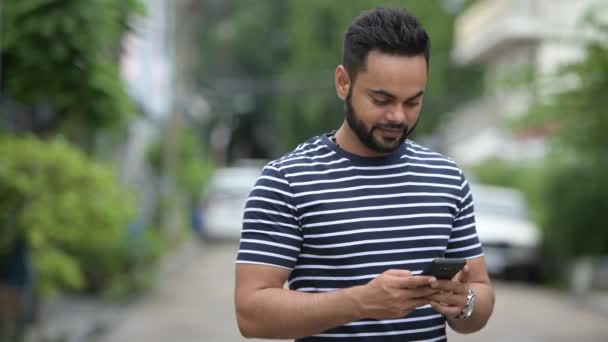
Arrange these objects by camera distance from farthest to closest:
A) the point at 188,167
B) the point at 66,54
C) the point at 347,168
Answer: the point at 188,167 → the point at 66,54 → the point at 347,168

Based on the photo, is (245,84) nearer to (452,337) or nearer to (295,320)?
(452,337)

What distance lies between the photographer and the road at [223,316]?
1113cm

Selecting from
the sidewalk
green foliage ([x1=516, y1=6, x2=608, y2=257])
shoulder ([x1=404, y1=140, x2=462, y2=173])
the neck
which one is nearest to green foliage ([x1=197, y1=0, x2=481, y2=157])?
the sidewalk

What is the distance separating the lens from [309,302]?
2.74m

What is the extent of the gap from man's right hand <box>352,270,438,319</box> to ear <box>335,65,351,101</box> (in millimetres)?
566

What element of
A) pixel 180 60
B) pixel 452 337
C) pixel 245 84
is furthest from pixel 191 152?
pixel 245 84

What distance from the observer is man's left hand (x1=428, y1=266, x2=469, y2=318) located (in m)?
2.73

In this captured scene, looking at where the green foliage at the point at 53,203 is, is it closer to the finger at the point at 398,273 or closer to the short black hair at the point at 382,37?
the short black hair at the point at 382,37

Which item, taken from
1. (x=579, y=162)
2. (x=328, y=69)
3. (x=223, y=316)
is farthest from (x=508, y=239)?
(x=328, y=69)

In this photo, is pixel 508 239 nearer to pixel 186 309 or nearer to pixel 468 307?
pixel 186 309

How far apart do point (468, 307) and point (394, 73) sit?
2.17 feet

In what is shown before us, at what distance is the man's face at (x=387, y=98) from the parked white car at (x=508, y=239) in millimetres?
14332

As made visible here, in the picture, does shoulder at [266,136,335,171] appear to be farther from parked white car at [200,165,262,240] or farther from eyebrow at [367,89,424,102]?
parked white car at [200,165,262,240]

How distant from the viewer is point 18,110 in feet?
36.5
